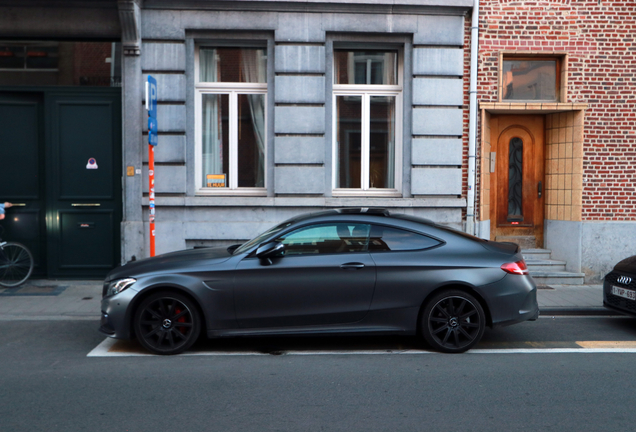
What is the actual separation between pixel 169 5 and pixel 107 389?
24.5 ft

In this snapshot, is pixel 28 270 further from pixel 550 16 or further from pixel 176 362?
pixel 550 16

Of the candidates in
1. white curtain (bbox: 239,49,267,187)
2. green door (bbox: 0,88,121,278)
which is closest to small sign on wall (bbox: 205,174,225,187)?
white curtain (bbox: 239,49,267,187)

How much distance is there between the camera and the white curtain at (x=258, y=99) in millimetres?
11086

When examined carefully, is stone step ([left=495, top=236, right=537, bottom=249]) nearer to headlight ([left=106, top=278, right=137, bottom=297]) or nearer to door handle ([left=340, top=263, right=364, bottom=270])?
door handle ([left=340, top=263, right=364, bottom=270])

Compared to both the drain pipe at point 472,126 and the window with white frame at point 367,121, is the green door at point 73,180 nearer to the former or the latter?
the window with white frame at point 367,121

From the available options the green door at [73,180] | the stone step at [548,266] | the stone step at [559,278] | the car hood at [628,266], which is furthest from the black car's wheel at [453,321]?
the green door at [73,180]

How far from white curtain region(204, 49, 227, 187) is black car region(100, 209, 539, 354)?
510 centimetres

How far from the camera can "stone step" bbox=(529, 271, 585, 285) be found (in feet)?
35.2

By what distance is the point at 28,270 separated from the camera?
1002cm

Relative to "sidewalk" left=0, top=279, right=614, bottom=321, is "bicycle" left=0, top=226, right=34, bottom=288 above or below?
above

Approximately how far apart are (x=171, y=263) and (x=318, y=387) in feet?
6.90

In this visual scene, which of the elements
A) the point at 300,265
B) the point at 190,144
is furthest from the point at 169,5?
the point at 300,265

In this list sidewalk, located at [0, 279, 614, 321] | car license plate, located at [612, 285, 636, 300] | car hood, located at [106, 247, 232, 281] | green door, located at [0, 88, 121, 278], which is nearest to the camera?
car hood, located at [106, 247, 232, 281]

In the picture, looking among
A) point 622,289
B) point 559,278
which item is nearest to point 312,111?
point 559,278
